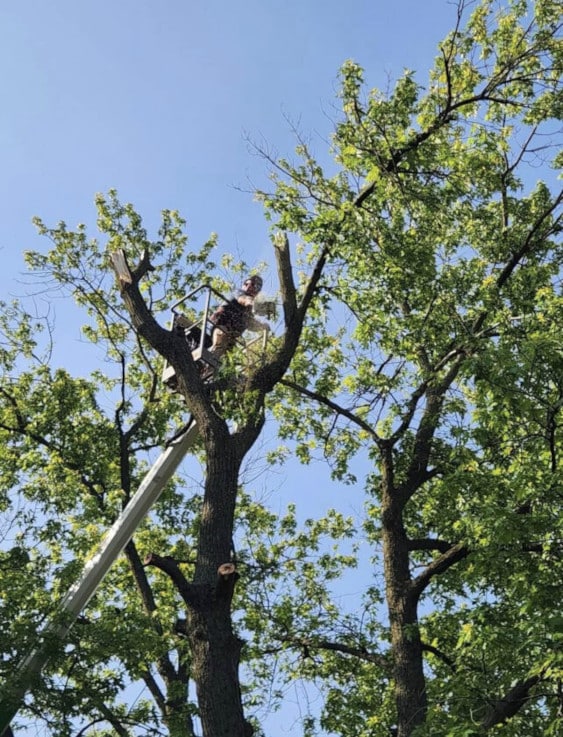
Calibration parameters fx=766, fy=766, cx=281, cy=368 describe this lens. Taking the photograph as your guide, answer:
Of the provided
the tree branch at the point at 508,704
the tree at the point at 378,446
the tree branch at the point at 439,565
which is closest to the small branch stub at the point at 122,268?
the tree at the point at 378,446

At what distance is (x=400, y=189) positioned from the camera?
901 centimetres

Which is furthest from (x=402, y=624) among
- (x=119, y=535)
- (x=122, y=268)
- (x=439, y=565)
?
(x=122, y=268)

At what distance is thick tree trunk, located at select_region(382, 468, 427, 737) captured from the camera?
8.77 meters

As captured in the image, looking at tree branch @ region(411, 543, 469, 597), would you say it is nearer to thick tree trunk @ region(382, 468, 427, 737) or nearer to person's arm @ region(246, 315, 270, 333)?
thick tree trunk @ region(382, 468, 427, 737)

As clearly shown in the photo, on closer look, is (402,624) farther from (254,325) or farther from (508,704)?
(254,325)

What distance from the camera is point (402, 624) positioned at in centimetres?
951

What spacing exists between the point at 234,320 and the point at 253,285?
A: 0.57 meters

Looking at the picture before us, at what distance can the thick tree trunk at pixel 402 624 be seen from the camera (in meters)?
8.77

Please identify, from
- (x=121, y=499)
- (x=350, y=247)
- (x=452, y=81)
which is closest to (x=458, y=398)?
(x=350, y=247)

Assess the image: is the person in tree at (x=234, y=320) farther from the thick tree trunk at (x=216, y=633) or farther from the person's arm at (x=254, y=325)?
the thick tree trunk at (x=216, y=633)

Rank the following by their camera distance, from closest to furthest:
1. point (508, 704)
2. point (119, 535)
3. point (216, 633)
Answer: point (216, 633)
point (508, 704)
point (119, 535)

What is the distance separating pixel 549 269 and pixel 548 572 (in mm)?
5842

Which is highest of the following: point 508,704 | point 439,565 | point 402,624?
point 439,565

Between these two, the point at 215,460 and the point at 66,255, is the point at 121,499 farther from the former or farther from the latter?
the point at 215,460
